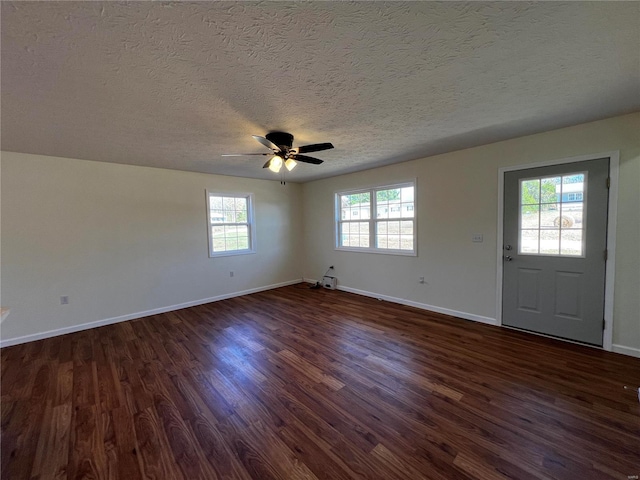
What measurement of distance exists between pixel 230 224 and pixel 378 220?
116 inches

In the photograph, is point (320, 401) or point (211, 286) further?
point (211, 286)

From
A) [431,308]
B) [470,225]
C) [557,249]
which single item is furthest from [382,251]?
[557,249]

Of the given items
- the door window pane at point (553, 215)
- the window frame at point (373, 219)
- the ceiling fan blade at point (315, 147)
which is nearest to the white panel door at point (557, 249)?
the door window pane at point (553, 215)

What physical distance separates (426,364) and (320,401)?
45.7 inches

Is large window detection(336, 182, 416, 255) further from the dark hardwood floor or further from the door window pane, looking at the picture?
the dark hardwood floor

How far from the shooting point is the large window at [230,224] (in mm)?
4949

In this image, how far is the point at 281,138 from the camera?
272 centimetres

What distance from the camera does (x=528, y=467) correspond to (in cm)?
147

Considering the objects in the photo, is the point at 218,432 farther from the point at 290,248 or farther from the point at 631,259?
the point at 290,248

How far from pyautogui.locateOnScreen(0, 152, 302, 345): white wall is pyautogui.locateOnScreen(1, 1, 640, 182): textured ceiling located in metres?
0.70

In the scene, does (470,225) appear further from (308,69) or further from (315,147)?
(308,69)

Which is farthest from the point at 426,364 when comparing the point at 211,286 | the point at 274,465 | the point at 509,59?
the point at 211,286

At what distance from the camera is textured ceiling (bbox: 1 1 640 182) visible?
4.09ft

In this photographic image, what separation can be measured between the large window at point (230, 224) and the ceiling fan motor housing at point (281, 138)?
264 cm
